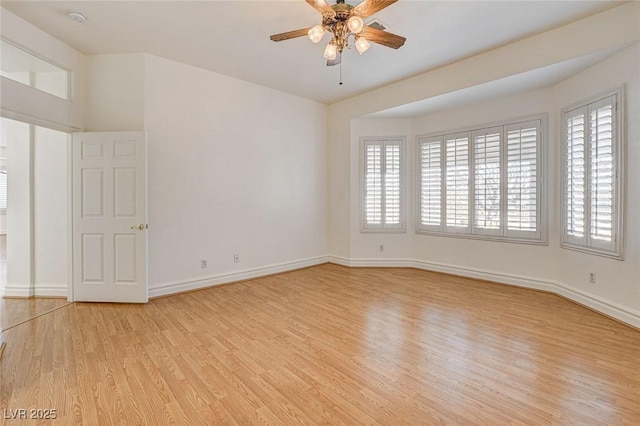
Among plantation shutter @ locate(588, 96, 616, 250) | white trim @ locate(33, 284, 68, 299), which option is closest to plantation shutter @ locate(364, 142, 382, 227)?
plantation shutter @ locate(588, 96, 616, 250)

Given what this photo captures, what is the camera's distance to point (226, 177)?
183 inches

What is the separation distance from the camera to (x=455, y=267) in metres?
5.12

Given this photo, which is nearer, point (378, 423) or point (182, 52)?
point (378, 423)

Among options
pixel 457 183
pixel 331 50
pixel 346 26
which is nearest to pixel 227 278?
pixel 331 50

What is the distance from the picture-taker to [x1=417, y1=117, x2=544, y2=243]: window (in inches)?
170

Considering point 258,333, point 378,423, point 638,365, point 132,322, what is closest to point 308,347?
point 258,333

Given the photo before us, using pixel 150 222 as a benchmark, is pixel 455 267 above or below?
below

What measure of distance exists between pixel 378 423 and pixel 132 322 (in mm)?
2766

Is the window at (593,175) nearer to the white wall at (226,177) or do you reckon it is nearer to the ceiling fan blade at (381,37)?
the ceiling fan blade at (381,37)

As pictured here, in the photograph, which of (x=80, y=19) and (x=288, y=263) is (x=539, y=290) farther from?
(x=80, y=19)

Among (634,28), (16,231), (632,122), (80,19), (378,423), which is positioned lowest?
(378,423)

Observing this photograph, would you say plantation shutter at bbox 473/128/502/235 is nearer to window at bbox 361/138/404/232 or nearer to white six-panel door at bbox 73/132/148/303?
window at bbox 361/138/404/232

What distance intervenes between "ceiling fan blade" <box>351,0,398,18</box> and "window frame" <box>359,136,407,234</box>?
3306mm

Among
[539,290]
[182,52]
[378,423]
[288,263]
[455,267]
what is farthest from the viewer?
[288,263]
